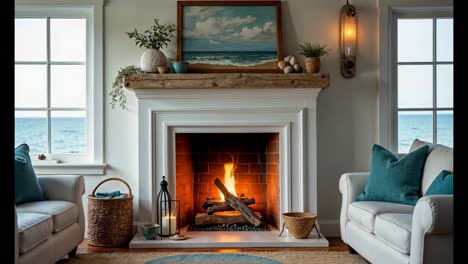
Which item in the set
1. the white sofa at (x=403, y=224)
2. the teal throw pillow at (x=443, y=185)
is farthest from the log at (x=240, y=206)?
the teal throw pillow at (x=443, y=185)

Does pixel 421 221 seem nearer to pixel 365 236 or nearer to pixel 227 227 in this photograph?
pixel 365 236

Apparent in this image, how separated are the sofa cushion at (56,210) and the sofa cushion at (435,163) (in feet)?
8.09

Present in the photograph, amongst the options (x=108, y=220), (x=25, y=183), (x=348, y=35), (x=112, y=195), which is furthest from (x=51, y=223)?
(x=348, y=35)

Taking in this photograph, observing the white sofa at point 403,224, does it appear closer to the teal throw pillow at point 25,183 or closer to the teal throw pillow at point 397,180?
the teal throw pillow at point 397,180

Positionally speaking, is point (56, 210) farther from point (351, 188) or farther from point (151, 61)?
point (351, 188)

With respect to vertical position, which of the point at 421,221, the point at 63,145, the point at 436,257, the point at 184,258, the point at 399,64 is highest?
the point at 399,64

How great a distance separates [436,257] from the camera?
2.67 m

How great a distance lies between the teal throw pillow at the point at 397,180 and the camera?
362 centimetres

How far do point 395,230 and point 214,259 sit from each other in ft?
4.57

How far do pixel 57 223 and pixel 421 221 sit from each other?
2268 millimetres

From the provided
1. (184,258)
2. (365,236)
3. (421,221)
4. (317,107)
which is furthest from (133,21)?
(421,221)

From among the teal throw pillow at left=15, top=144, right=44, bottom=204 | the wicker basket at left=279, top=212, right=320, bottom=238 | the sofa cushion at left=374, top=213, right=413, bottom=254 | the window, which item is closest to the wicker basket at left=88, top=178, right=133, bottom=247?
the teal throw pillow at left=15, top=144, right=44, bottom=204

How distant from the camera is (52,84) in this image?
4.80m

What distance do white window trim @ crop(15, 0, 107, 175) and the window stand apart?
2677 millimetres
